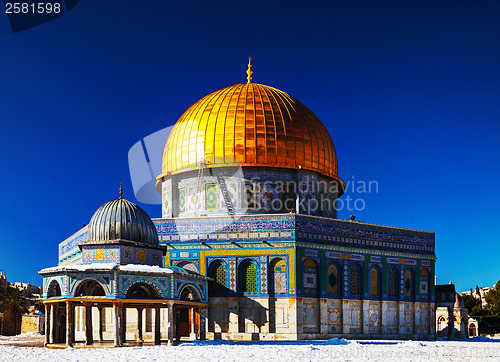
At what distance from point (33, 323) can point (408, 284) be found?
20963mm

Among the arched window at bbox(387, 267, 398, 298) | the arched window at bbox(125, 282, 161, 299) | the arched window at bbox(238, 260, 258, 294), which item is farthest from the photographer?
the arched window at bbox(387, 267, 398, 298)

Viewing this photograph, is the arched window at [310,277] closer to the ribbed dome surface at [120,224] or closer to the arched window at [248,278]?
the arched window at [248,278]

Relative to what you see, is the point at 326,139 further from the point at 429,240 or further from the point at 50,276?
the point at 50,276

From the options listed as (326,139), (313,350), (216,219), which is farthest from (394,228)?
(313,350)

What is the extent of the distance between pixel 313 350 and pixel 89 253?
29.0ft

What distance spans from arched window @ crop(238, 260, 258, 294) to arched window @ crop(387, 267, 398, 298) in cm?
689

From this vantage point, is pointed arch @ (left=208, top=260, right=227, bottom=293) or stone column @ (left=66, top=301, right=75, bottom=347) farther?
pointed arch @ (left=208, top=260, right=227, bottom=293)

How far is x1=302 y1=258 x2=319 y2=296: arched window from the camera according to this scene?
32.0m

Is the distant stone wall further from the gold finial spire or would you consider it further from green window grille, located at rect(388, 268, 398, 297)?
green window grille, located at rect(388, 268, 398, 297)

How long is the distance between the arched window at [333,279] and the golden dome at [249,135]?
5.33 metres

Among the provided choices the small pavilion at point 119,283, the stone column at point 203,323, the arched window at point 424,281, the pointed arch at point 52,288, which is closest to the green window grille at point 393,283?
the arched window at point 424,281

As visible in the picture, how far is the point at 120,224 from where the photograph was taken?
90.7ft

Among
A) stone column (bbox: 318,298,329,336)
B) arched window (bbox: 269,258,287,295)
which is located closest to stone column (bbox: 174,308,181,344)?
arched window (bbox: 269,258,287,295)

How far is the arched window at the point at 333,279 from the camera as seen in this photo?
3296cm
